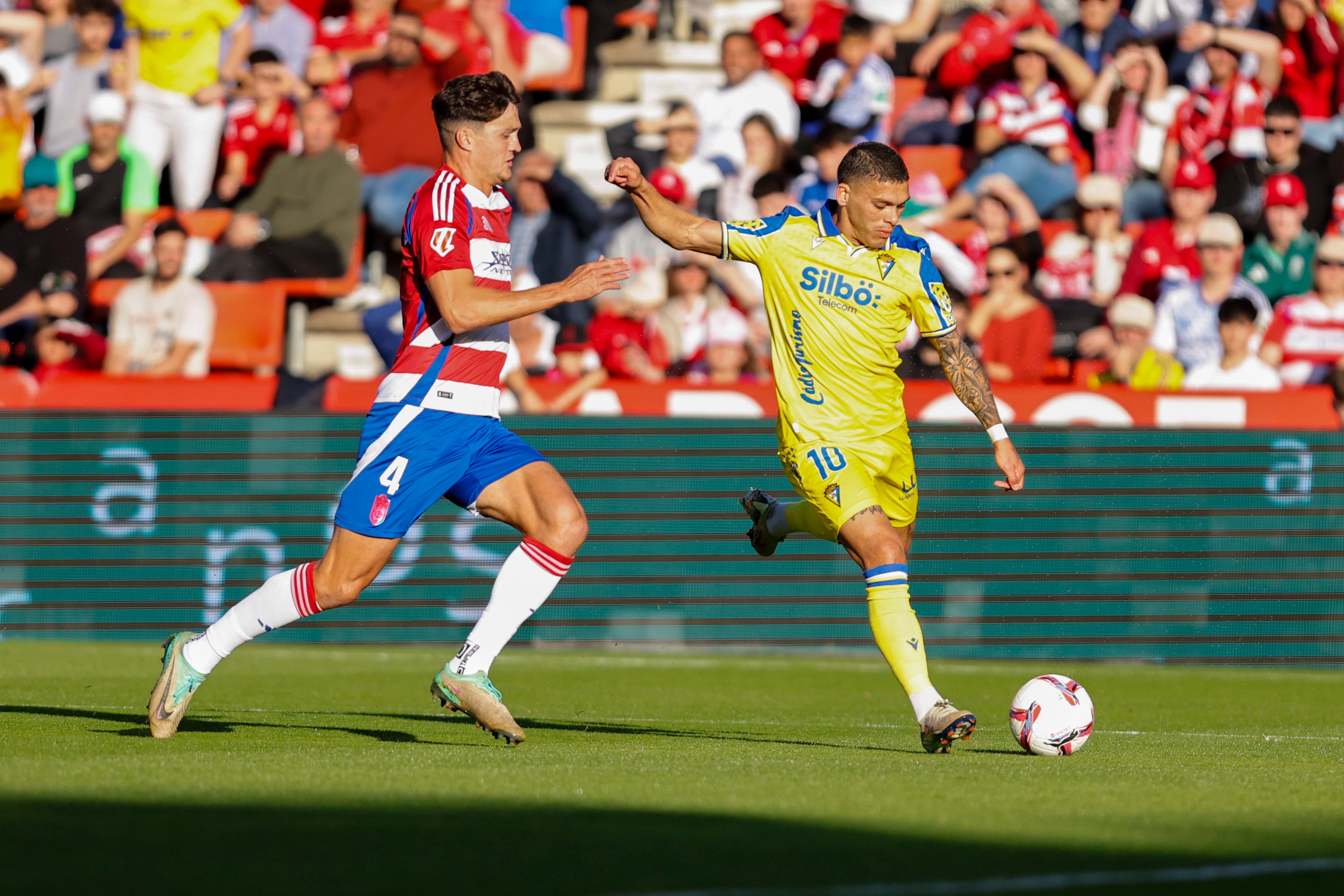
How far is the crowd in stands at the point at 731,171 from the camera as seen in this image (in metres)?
14.5

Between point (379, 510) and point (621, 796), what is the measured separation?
197cm

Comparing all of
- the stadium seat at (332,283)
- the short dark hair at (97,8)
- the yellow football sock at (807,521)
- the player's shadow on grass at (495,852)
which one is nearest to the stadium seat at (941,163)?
the stadium seat at (332,283)

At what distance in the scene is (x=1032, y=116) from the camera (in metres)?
16.1

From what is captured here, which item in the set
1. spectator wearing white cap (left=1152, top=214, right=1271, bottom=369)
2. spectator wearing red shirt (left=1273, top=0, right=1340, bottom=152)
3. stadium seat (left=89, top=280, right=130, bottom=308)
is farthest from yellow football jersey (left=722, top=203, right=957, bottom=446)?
spectator wearing red shirt (left=1273, top=0, right=1340, bottom=152)

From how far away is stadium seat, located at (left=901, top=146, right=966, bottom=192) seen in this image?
16.2 metres

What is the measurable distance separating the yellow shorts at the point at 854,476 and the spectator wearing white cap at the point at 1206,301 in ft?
25.3

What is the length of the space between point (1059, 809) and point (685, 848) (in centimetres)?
132

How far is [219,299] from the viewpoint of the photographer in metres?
15.1

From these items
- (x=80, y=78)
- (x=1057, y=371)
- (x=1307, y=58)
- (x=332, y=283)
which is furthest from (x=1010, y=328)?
(x=80, y=78)

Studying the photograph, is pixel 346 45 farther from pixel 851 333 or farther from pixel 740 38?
pixel 851 333

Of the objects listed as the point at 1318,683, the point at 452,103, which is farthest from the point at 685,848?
the point at 1318,683

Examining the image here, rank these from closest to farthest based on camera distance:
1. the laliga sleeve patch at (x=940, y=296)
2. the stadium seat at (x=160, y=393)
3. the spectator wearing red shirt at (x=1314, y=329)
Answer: the laliga sleeve patch at (x=940, y=296) → the stadium seat at (x=160, y=393) → the spectator wearing red shirt at (x=1314, y=329)

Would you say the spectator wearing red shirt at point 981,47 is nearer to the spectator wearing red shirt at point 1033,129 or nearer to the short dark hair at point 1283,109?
the spectator wearing red shirt at point 1033,129

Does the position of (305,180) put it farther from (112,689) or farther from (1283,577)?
(1283,577)
